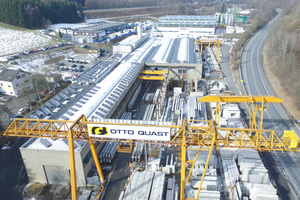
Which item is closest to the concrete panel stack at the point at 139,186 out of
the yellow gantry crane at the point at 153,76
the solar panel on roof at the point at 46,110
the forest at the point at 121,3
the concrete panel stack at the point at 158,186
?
the concrete panel stack at the point at 158,186

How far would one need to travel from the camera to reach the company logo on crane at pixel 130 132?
48.4 feet

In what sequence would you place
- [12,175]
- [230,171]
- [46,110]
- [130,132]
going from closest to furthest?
[130,132] → [230,171] → [12,175] → [46,110]

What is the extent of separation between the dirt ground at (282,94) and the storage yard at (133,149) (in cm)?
660

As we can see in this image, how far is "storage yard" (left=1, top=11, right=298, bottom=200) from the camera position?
49.8ft

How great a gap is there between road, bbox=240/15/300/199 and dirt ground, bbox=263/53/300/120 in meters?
0.57

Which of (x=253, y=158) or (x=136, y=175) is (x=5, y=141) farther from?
(x=253, y=158)

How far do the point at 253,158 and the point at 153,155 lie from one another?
343 inches

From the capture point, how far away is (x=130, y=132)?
592 inches

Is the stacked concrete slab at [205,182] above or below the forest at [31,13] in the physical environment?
below

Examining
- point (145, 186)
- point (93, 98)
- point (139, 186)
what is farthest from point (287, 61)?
point (139, 186)

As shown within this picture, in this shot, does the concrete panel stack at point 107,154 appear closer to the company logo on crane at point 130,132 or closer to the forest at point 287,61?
the company logo on crane at point 130,132

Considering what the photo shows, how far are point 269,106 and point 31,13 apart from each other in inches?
2995

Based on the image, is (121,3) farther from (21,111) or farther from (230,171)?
(230,171)

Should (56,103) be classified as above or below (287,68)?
below
